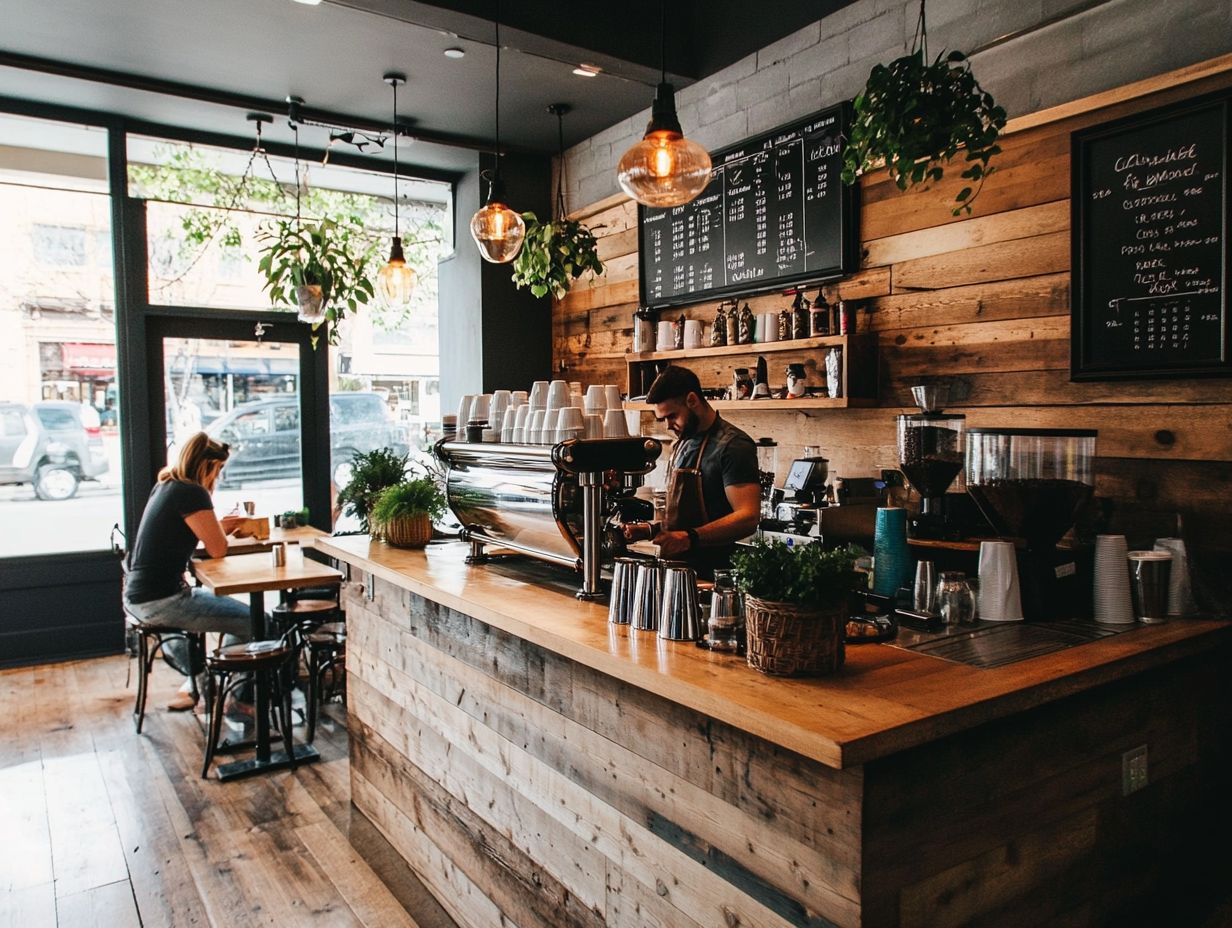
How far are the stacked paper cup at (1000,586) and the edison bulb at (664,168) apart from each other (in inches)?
52.5

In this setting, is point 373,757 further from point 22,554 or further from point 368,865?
point 22,554

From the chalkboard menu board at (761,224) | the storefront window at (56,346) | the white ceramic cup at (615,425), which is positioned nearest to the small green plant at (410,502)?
the white ceramic cup at (615,425)

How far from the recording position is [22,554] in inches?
206

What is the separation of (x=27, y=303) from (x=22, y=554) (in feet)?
4.95

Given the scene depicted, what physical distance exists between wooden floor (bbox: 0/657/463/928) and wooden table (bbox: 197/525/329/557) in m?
0.95

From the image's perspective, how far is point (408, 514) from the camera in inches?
131

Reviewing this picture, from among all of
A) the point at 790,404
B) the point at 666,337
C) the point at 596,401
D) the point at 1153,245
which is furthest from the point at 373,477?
the point at 1153,245

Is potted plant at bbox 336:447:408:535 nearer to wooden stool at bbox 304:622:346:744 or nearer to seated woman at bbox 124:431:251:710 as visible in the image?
wooden stool at bbox 304:622:346:744

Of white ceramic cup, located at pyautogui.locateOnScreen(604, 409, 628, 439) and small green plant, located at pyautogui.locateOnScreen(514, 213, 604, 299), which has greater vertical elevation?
small green plant, located at pyautogui.locateOnScreen(514, 213, 604, 299)

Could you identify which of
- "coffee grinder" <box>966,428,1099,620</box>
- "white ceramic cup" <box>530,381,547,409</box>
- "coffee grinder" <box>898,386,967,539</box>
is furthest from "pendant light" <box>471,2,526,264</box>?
"coffee grinder" <box>966,428,1099,620</box>

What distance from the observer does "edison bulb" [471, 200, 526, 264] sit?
3.59 m

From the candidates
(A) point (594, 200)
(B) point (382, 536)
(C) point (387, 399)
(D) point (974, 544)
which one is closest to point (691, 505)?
→ (D) point (974, 544)

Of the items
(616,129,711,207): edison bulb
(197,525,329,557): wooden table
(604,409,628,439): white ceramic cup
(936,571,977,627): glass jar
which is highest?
(616,129,711,207): edison bulb

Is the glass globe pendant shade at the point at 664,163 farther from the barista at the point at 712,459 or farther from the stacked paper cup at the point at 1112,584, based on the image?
the stacked paper cup at the point at 1112,584
